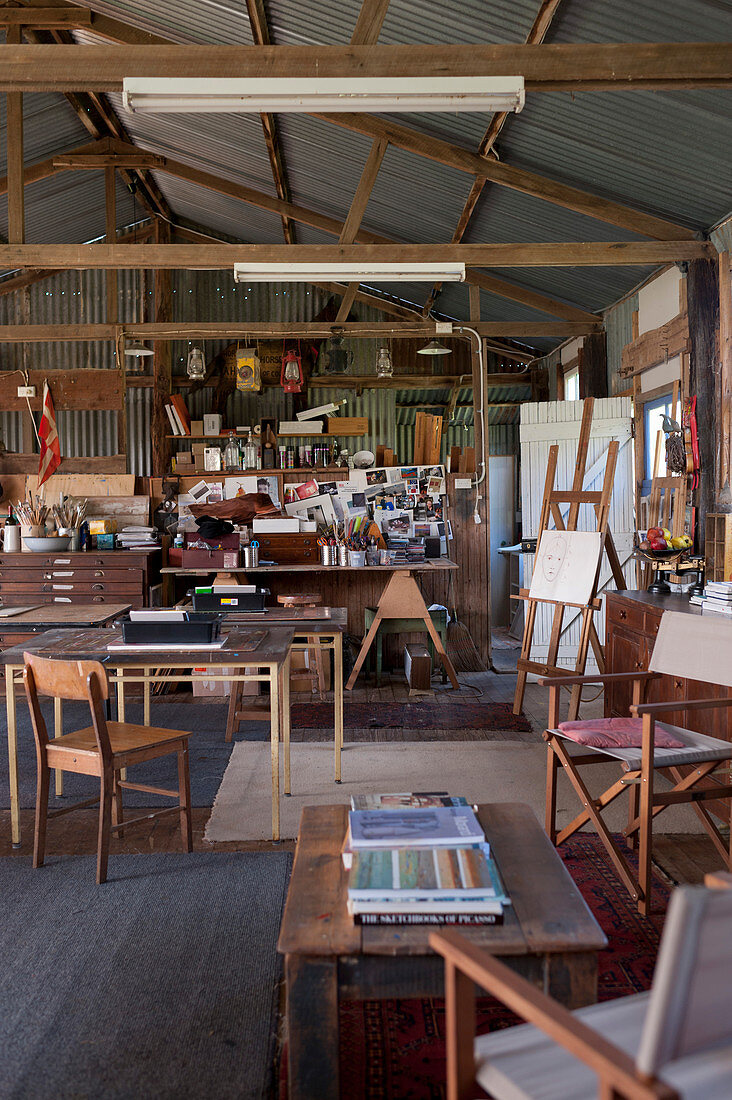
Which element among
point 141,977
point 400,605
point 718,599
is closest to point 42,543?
point 400,605

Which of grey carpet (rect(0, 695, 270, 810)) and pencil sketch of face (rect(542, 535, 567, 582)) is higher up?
pencil sketch of face (rect(542, 535, 567, 582))

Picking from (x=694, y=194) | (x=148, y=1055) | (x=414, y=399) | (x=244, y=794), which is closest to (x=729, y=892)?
(x=148, y=1055)

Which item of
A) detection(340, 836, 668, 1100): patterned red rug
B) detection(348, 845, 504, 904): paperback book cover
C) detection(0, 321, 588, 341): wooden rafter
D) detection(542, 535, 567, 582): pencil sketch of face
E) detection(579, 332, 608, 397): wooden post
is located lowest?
detection(340, 836, 668, 1100): patterned red rug

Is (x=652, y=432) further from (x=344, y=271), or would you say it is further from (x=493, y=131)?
(x=344, y=271)

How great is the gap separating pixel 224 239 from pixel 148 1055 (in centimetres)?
1133

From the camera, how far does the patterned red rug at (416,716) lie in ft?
20.2

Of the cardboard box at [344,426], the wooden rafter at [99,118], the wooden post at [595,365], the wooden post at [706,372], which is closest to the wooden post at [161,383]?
the wooden rafter at [99,118]

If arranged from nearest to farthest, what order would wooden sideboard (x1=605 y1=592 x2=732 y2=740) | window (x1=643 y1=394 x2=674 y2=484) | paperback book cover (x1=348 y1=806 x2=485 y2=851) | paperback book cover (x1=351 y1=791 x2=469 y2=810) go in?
paperback book cover (x1=348 y1=806 x2=485 y2=851) < paperback book cover (x1=351 y1=791 x2=469 y2=810) < wooden sideboard (x1=605 y1=592 x2=732 y2=740) < window (x1=643 y1=394 x2=674 y2=484)

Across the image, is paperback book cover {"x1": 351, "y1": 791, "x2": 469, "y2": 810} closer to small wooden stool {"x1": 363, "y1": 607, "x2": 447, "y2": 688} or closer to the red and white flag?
small wooden stool {"x1": 363, "y1": 607, "x2": 447, "y2": 688}

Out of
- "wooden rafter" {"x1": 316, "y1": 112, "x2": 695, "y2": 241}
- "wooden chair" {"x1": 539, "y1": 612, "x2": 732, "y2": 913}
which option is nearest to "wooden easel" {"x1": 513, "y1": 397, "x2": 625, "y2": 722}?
"wooden rafter" {"x1": 316, "y1": 112, "x2": 695, "y2": 241}

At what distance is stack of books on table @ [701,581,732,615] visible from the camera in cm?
439

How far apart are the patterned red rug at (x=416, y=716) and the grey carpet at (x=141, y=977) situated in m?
2.48

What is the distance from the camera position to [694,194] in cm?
571

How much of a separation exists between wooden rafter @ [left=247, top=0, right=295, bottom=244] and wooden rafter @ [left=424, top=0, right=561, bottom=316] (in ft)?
5.06
